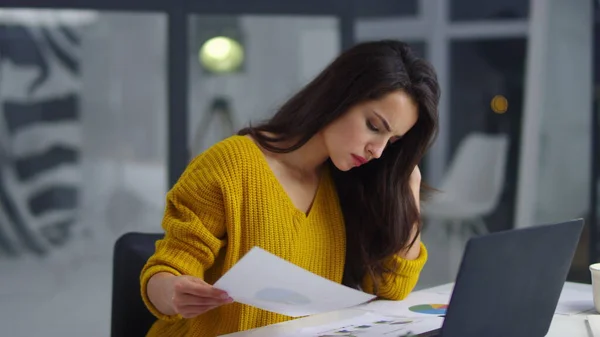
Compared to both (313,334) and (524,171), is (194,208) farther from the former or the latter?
(524,171)

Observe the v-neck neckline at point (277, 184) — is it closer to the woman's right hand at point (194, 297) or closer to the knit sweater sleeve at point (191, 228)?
the knit sweater sleeve at point (191, 228)

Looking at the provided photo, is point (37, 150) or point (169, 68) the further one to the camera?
point (169, 68)

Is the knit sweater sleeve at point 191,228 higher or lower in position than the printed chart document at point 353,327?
higher

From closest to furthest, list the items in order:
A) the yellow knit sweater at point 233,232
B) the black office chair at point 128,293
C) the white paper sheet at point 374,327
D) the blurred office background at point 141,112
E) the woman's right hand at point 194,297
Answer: the woman's right hand at point 194,297 < the white paper sheet at point 374,327 < the yellow knit sweater at point 233,232 < the black office chair at point 128,293 < the blurred office background at point 141,112

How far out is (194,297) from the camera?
57.1 inches

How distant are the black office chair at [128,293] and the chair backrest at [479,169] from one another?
3.89 metres

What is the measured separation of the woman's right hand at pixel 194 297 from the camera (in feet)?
4.64

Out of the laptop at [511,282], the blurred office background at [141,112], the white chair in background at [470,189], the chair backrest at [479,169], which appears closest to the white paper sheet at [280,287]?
the laptop at [511,282]

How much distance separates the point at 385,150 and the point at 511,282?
61cm

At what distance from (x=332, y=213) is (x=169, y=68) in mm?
2270

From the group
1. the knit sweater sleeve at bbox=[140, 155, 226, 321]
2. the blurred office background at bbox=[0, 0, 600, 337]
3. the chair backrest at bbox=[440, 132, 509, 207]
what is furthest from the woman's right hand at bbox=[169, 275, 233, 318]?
the chair backrest at bbox=[440, 132, 509, 207]

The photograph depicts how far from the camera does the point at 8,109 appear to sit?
366cm

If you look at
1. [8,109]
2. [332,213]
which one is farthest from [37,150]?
[332,213]

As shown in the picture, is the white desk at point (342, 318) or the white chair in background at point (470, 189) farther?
the white chair in background at point (470, 189)
